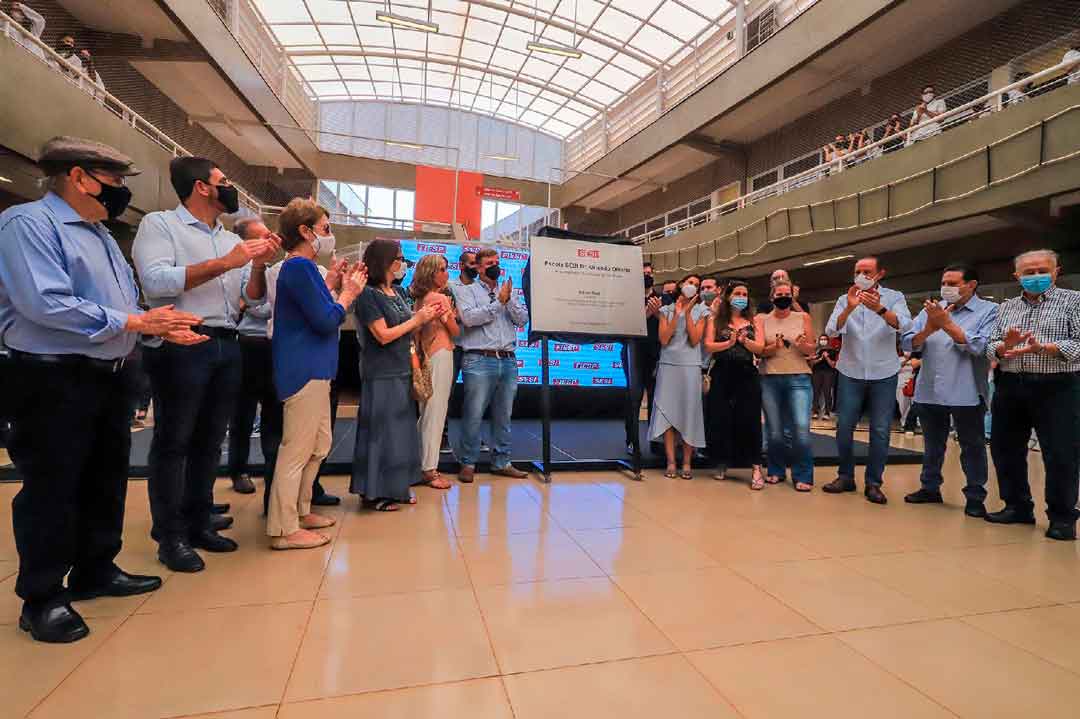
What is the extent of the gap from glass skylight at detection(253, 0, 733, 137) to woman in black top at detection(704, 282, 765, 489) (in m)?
13.0

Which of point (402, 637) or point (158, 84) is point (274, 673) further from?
point (158, 84)

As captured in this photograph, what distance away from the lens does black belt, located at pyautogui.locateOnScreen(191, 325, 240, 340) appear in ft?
6.40

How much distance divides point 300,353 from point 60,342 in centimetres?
74

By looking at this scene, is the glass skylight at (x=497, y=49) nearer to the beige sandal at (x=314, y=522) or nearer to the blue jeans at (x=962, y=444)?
the blue jeans at (x=962, y=444)

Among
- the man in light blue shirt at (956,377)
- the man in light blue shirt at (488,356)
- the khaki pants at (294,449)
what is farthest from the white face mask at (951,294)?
the khaki pants at (294,449)

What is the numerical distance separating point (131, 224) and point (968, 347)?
10.6m

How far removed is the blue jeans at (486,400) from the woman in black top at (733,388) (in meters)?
1.42

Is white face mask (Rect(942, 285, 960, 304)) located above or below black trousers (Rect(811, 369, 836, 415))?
above

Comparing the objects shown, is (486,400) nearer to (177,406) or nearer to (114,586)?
(177,406)

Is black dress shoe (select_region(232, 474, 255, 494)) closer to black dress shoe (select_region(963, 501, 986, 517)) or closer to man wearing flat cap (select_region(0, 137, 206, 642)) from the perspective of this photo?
man wearing flat cap (select_region(0, 137, 206, 642))

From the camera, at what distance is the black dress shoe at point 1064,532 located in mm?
2539

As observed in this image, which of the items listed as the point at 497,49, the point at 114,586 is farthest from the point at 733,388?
the point at 497,49

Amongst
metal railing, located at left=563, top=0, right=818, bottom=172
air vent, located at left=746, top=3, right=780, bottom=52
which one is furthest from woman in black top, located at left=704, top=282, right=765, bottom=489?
air vent, located at left=746, top=3, right=780, bottom=52

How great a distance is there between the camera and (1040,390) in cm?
264
